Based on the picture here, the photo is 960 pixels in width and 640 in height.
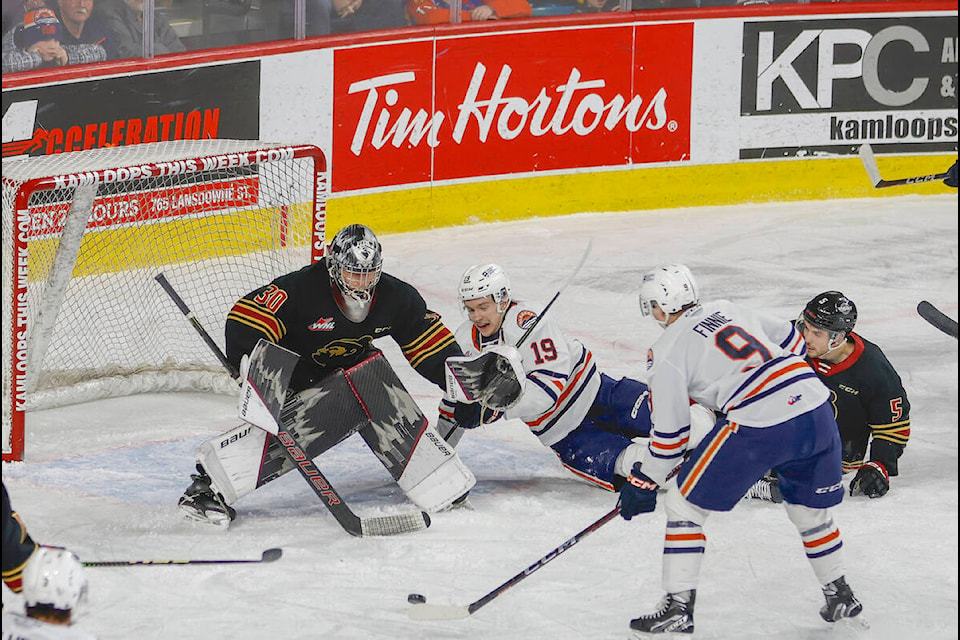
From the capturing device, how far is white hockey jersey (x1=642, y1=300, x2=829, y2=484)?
3633 millimetres

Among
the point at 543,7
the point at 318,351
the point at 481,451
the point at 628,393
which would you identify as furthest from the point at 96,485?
the point at 543,7

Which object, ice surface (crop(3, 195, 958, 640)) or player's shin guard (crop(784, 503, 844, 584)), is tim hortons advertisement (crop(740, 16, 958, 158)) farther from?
player's shin guard (crop(784, 503, 844, 584))

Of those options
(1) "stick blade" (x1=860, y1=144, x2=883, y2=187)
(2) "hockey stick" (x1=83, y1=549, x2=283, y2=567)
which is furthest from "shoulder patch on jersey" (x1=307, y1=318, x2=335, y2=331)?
(1) "stick blade" (x1=860, y1=144, x2=883, y2=187)

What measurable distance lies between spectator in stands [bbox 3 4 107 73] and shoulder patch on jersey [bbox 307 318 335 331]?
2.86 meters

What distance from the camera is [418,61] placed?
814 centimetres

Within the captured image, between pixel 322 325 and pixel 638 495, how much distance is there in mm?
1249

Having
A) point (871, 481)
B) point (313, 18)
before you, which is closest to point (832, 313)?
point (871, 481)

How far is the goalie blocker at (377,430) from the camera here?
4586mm

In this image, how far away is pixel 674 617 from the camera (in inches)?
146

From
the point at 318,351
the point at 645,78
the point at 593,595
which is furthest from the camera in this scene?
the point at 645,78

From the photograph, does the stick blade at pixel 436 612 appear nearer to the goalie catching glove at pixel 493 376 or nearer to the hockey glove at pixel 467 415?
the goalie catching glove at pixel 493 376

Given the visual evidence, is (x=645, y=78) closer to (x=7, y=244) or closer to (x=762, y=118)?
(x=762, y=118)

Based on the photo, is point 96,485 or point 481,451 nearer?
point 96,485

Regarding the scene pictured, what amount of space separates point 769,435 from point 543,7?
5.41 m
